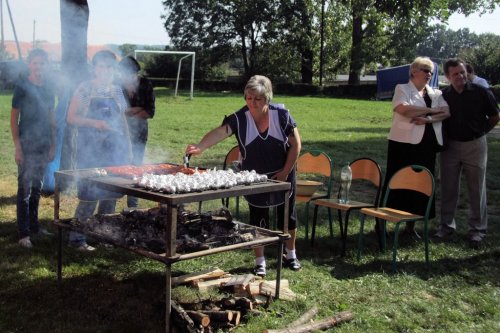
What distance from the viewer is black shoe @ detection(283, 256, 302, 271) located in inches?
207

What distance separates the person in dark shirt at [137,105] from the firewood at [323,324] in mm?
2794

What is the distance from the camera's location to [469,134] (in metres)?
6.27

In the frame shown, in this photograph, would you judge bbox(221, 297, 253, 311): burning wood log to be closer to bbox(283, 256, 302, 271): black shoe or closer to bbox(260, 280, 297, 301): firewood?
bbox(260, 280, 297, 301): firewood

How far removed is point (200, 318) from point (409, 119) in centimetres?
346

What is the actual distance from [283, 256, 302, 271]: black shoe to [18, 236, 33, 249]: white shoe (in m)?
2.43

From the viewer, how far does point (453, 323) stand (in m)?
4.25

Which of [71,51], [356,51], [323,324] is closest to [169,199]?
[323,324]

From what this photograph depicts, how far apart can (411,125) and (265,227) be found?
2.19m

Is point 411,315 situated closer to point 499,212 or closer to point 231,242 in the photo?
point 231,242

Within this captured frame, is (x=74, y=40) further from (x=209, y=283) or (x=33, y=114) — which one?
(x=209, y=283)

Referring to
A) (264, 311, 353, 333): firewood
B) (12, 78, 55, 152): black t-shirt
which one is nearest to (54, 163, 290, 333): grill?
(264, 311, 353, 333): firewood

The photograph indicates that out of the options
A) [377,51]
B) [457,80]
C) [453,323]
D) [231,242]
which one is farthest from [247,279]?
[377,51]

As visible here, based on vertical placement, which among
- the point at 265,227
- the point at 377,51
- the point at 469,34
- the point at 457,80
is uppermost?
the point at 469,34

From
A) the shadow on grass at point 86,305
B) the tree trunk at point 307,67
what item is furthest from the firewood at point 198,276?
the tree trunk at point 307,67
